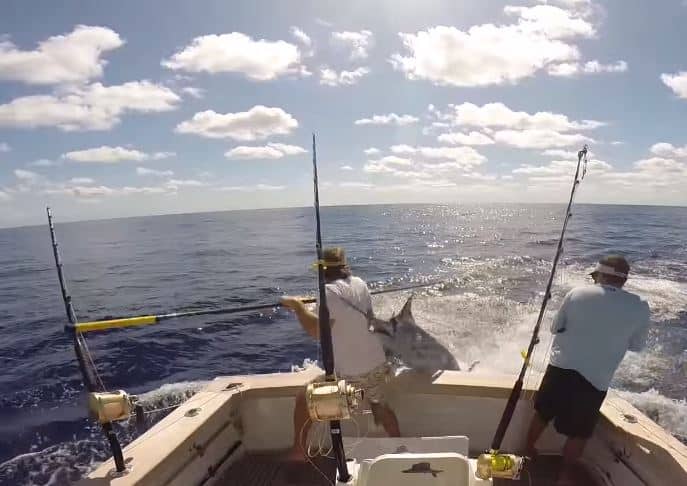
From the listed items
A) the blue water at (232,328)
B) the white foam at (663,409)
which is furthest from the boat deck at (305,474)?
the white foam at (663,409)

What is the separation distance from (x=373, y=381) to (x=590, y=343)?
4.68 feet

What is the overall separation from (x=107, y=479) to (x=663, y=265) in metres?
17.6

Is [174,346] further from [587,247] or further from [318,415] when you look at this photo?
[587,247]

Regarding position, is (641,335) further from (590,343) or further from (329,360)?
(329,360)

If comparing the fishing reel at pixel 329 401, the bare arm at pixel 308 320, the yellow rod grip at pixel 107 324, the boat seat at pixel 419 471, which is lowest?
the boat seat at pixel 419 471

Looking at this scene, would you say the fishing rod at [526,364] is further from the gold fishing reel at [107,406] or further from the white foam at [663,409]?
the white foam at [663,409]

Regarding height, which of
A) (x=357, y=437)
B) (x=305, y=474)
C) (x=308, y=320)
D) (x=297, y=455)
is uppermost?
(x=308, y=320)

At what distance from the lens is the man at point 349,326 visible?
Answer: 9.45 feet

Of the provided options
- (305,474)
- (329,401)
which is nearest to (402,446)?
(329,401)

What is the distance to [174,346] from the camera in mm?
9078

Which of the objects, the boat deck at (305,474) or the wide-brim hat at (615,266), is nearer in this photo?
the wide-brim hat at (615,266)

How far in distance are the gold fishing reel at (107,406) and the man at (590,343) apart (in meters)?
2.65

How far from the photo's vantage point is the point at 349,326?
2922mm

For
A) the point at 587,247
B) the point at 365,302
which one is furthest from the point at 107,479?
the point at 587,247
